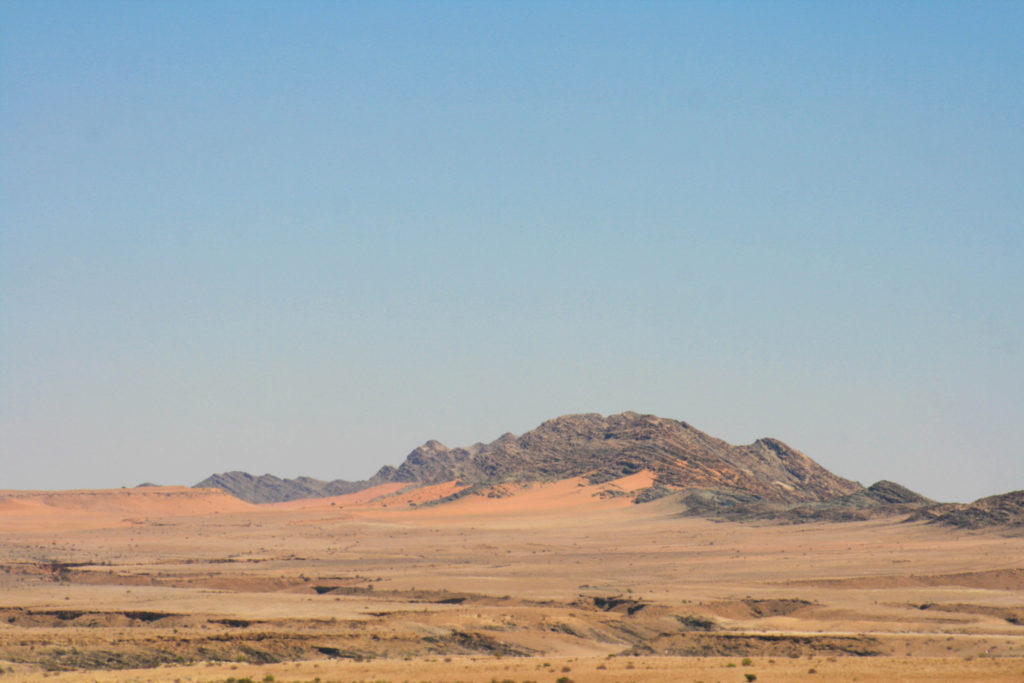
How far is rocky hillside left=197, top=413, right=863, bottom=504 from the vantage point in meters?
151

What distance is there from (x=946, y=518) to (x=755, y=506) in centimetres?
2319

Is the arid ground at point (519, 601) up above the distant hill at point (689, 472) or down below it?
below

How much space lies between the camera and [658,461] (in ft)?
511

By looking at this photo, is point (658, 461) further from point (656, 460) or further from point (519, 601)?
point (519, 601)

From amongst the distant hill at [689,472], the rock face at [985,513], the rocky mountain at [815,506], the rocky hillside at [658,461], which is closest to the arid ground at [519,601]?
the rock face at [985,513]

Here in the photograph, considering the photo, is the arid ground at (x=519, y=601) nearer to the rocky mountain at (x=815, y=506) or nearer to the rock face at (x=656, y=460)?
the rocky mountain at (x=815, y=506)

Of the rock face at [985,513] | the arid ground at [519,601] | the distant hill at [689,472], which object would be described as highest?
the distant hill at [689,472]

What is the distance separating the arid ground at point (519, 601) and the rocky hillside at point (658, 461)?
678 inches

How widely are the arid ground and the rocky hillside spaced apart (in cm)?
1722

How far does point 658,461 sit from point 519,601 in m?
82.9

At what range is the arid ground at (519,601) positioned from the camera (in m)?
52.5

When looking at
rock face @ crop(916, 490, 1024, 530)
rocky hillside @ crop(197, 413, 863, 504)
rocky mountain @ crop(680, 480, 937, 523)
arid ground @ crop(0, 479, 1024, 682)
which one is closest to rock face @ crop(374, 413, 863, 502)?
rocky hillside @ crop(197, 413, 863, 504)

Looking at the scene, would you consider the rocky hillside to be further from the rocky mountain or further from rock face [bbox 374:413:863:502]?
the rocky mountain

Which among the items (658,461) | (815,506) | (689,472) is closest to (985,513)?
(815,506)
